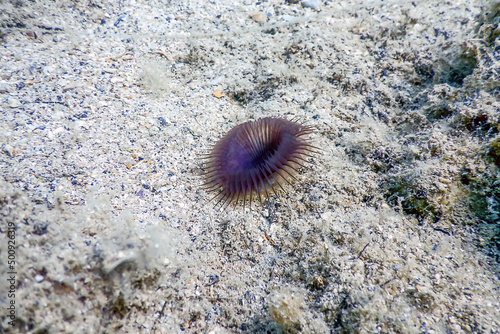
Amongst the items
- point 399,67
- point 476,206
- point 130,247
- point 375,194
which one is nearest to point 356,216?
point 375,194

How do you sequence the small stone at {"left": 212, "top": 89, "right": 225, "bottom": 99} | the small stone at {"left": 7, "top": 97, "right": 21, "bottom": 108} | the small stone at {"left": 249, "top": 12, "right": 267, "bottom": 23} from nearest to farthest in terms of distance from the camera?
the small stone at {"left": 7, "top": 97, "right": 21, "bottom": 108} → the small stone at {"left": 212, "top": 89, "right": 225, "bottom": 99} → the small stone at {"left": 249, "top": 12, "right": 267, "bottom": 23}

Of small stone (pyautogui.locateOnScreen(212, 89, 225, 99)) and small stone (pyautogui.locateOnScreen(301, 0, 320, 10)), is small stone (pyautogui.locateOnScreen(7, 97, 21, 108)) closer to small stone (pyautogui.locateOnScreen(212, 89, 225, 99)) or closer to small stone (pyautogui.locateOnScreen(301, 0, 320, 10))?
small stone (pyautogui.locateOnScreen(212, 89, 225, 99))

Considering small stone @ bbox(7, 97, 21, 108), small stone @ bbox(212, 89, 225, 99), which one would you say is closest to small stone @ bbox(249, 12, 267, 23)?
small stone @ bbox(212, 89, 225, 99)

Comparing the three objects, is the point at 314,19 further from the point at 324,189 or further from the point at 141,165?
the point at 141,165

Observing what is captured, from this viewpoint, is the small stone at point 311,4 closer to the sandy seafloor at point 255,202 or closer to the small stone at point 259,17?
the sandy seafloor at point 255,202

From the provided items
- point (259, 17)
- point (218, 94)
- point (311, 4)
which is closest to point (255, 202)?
point (218, 94)

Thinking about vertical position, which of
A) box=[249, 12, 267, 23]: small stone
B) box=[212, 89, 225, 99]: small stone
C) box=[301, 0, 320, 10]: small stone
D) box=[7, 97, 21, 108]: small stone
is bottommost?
box=[7, 97, 21, 108]: small stone

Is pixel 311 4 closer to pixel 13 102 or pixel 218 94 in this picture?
pixel 218 94

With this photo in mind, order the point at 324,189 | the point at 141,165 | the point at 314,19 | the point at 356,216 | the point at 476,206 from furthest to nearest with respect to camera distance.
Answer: the point at 314,19 < the point at 141,165 < the point at 324,189 < the point at 356,216 < the point at 476,206

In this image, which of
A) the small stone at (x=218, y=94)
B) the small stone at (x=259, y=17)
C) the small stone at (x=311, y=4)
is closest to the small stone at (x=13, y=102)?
the small stone at (x=218, y=94)
